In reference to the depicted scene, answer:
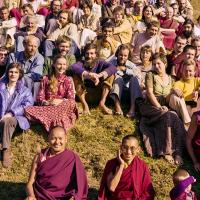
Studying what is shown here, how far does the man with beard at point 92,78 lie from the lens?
333 inches

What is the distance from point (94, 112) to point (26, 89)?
1.35m

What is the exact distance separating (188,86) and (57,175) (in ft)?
10.2

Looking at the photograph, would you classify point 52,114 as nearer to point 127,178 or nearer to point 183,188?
point 127,178

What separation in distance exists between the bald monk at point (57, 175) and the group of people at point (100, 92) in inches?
0.5

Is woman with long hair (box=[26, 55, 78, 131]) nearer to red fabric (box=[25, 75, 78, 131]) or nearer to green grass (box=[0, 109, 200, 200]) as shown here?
red fabric (box=[25, 75, 78, 131])

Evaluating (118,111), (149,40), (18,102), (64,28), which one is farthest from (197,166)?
(64,28)

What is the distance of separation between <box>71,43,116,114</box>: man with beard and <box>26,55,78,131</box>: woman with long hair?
351 millimetres

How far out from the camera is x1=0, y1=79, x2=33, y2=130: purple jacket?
25.1ft

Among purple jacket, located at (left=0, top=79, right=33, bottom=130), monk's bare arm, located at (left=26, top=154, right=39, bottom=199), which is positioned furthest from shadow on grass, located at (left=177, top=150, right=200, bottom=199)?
purple jacket, located at (left=0, top=79, right=33, bottom=130)

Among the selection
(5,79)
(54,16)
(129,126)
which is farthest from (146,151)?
(54,16)

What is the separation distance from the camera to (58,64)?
813cm

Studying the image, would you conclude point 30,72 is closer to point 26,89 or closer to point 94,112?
point 26,89

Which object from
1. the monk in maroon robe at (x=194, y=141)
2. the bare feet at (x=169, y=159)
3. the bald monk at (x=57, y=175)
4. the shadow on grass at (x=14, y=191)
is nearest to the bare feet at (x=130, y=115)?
the bare feet at (x=169, y=159)

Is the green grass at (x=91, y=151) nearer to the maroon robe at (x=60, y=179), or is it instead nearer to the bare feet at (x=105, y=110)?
the bare feet at (x=105, y=110)
